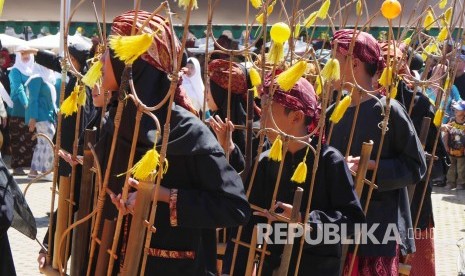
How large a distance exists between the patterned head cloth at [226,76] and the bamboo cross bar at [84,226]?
2.33 meters

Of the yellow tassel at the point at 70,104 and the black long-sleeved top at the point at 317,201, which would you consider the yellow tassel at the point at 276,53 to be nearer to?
the black long-sleeved top at the point at 317,201

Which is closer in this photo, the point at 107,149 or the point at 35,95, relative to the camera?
the point at 107,149

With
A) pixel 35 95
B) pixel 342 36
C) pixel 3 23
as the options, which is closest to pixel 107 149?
pixel 342 36

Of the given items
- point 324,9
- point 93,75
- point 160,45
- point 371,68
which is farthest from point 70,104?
point 371,68

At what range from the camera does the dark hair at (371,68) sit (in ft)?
16.6

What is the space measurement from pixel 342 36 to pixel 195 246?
1.81m

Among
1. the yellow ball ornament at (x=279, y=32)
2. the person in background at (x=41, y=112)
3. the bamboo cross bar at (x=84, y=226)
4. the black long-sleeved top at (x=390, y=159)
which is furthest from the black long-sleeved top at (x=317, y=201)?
the person in background at (x=41, y=112)

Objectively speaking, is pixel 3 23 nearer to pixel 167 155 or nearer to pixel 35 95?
pixel 35 95

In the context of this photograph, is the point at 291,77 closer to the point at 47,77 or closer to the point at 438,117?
the point at 438,117

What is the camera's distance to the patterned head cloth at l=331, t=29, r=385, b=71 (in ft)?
16.2

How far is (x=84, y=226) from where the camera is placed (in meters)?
3.77

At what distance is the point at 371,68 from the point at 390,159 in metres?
0.47

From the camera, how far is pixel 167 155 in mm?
3391

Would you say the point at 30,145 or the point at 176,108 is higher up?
the point at 176,108
